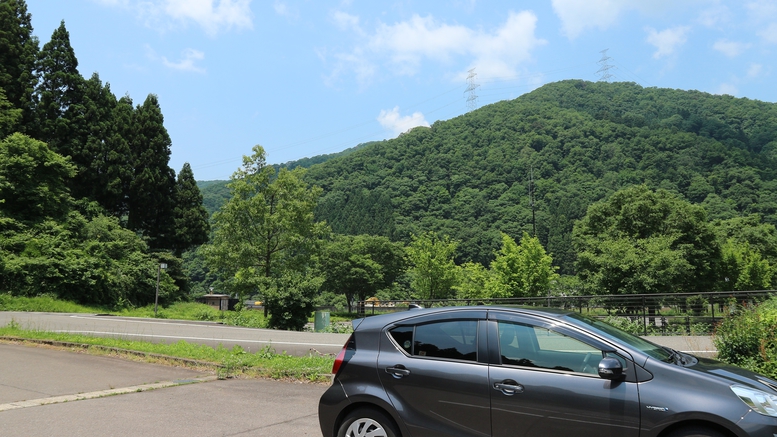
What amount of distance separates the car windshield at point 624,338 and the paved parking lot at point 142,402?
10.7 ft

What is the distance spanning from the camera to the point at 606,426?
3.85 m

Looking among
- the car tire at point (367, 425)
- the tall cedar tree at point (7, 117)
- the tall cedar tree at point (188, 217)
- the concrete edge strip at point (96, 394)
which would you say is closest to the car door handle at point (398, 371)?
the car tire at point (367, 425)

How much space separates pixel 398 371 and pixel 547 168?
13426 centimetres

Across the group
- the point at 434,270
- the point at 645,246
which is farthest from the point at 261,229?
the point at 645,246

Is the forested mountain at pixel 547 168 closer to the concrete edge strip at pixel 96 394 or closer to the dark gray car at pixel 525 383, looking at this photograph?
the concrete edge strip at pixel 96 394

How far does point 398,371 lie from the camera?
4.63 m

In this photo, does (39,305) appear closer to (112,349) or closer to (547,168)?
(112,349)

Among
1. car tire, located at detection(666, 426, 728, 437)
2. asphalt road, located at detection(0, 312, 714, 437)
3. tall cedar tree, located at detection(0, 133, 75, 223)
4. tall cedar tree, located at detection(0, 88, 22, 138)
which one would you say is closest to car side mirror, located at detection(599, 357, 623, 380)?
car tire, located at detection(666, 426, 728, 437)

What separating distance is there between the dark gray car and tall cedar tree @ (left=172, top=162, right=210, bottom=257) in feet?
192

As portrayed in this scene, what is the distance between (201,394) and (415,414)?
4729 mm

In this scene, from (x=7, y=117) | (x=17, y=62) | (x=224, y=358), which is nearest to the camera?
(x=224, y=358)

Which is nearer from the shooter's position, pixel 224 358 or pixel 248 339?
pixel 224 358

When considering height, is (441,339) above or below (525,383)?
above

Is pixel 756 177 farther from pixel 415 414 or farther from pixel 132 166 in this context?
pixel 415 414
